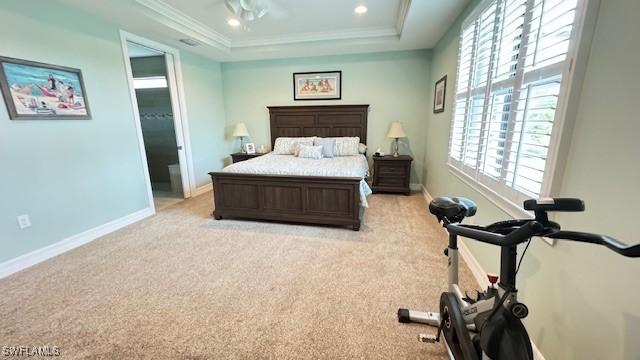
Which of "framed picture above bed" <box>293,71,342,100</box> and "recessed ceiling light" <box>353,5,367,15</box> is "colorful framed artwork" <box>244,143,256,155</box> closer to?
"framed picture above bed" <box>293,71,342,100</box>

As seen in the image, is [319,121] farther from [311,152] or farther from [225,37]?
[225,37]

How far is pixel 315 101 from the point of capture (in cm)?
492

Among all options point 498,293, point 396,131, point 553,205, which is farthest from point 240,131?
point 553,205

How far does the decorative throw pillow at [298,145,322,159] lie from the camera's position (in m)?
4.19

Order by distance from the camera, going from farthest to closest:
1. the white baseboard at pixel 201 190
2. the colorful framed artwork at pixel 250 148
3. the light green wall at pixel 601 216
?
the colorful framed artwork at pixel 250 148 → the white baseboard at pixel 201 190 → the light green wall at pixel 601 216

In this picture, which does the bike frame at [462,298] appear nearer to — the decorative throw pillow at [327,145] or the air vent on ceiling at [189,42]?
the decorative throw pillow at [327,145]

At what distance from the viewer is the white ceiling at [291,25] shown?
2840 mm

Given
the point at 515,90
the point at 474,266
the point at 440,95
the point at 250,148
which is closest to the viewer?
the point at 515,90

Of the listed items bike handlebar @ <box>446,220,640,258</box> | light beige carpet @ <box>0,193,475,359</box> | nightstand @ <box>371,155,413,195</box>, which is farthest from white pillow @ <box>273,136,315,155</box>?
bike handlebar @ <box>446,220,640,258</box>

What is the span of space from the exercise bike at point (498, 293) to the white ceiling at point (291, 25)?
8.68 feet

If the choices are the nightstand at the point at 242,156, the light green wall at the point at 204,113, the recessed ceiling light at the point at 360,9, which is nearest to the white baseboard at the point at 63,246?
the light green wall at the point at 204,113

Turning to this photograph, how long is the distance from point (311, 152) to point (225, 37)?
243cm

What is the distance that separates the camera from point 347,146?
4543 millimetres

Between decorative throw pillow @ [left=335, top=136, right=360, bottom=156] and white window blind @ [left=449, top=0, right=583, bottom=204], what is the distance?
2127 mm
